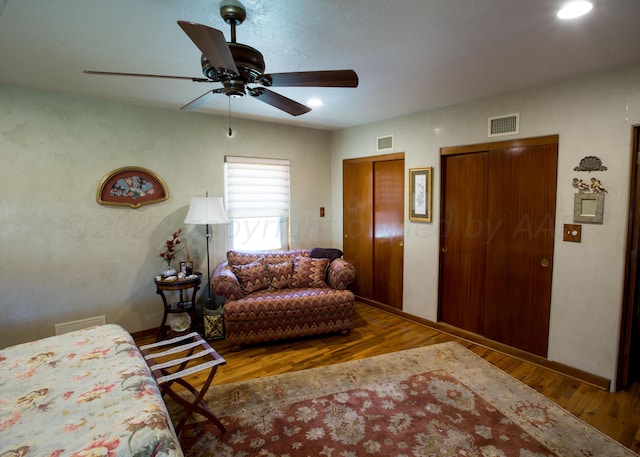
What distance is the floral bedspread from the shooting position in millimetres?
1176

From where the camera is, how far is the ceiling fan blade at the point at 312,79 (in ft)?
5.53

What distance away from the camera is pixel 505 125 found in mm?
3143

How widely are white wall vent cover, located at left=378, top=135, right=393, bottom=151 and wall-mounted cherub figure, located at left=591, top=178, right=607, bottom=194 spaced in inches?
85.4

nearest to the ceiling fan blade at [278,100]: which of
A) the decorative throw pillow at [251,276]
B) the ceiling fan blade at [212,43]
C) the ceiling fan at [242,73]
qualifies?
the ceiling fan at [242,73]

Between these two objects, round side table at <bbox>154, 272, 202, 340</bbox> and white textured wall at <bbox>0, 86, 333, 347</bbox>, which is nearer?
white textured wall at <bbox>0, 86, 333, 347</bbox>

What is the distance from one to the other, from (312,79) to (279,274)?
2497 mm

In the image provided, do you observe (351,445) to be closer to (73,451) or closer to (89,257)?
(73,451)

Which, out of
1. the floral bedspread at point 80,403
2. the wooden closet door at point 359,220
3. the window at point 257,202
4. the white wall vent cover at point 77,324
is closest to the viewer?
the floral bedspread at point 80,403

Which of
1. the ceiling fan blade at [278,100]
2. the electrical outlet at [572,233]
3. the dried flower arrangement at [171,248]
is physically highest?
the ceiling fan blade at [278,100]

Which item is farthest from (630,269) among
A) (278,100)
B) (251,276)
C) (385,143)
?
(251,276)

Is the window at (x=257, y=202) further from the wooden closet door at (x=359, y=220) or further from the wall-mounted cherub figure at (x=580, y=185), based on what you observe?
the wall-mounted cherub figure at (x=580, y=185)

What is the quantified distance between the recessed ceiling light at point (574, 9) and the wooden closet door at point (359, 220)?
282 centimetres

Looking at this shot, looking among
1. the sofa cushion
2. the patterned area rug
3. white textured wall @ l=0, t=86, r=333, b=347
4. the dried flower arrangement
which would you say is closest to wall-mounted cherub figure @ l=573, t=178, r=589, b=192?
the patterned area rug

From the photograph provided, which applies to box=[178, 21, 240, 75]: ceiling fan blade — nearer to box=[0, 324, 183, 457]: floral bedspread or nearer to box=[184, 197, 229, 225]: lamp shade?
box=[0, 324, 183, 457]: floral bedspread
